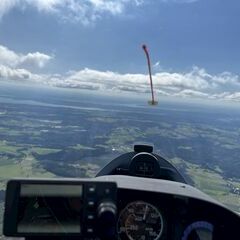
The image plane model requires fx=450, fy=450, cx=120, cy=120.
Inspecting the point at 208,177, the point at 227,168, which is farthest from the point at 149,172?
the point at 227,168

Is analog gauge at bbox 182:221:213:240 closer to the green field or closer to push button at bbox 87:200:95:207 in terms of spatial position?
push button at bbox 87:200:95:207

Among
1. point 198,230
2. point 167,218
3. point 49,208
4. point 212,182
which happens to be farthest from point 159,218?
point 212,182

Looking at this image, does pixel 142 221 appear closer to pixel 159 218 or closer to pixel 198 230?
pixel 159 218

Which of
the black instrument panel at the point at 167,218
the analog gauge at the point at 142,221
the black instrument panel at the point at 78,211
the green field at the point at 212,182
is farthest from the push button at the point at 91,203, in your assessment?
the green field at the point at 212,182

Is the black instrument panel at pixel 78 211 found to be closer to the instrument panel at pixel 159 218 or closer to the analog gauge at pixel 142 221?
the instrument panel at pixel 159 218

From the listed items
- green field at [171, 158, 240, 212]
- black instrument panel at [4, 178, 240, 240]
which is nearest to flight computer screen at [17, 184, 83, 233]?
black instrument panel at [4, 178, 240, 240]

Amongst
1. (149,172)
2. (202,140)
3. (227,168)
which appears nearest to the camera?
(149,172)

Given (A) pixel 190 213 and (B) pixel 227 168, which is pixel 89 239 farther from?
(B) pixel 227 168
